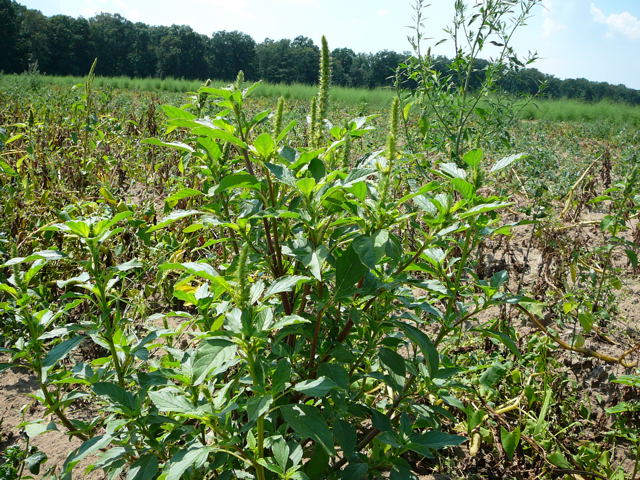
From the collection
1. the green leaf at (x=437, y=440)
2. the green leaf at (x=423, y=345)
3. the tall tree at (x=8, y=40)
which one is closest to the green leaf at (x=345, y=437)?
the green leaf at (x=437, y=440)

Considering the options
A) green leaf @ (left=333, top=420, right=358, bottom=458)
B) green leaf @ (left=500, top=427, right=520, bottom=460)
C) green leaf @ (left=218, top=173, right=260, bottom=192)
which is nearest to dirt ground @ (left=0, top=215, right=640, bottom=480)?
green leaf @ (left=500, top=427, right=520, bottom=460)

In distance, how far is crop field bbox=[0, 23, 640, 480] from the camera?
1.13 m

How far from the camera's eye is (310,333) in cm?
128

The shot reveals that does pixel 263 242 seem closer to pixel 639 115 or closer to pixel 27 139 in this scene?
pixel 27 139

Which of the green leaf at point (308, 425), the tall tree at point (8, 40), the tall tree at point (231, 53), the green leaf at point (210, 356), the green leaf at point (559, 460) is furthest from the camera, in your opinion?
the tall tree at point (231, 53)

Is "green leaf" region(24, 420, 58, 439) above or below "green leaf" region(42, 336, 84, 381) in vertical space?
below

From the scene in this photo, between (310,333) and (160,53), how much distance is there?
Answer: 208 feet

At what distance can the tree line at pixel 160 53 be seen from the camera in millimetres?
40781

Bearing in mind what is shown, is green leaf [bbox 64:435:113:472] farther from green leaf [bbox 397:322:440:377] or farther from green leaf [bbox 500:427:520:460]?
green leaf [bbox 500:427:520:460]

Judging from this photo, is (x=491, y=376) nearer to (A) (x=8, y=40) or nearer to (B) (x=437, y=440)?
(B) (x=437, y=440)

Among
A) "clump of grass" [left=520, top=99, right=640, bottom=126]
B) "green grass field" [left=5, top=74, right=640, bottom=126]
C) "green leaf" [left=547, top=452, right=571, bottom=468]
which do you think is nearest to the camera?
"green leaf" [left=547, top=452, right=571, bottom=468]

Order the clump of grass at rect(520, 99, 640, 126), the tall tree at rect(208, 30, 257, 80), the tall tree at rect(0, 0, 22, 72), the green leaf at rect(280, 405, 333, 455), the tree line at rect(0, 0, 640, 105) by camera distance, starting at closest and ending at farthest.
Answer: the green leaf at rect(280, 405, 333, 455), the clump of grass at rect(520, 99, 640, 126), the tall tree at rect(0, 0, 22, 72), the tree line at rect(0, 0, 640, 105), the tall tree at rect(208, 30, 257, 80)

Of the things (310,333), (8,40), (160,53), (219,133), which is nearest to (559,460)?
(310,333)

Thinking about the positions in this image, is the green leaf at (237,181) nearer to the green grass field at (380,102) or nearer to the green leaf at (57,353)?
the green leaf at (57,353)
